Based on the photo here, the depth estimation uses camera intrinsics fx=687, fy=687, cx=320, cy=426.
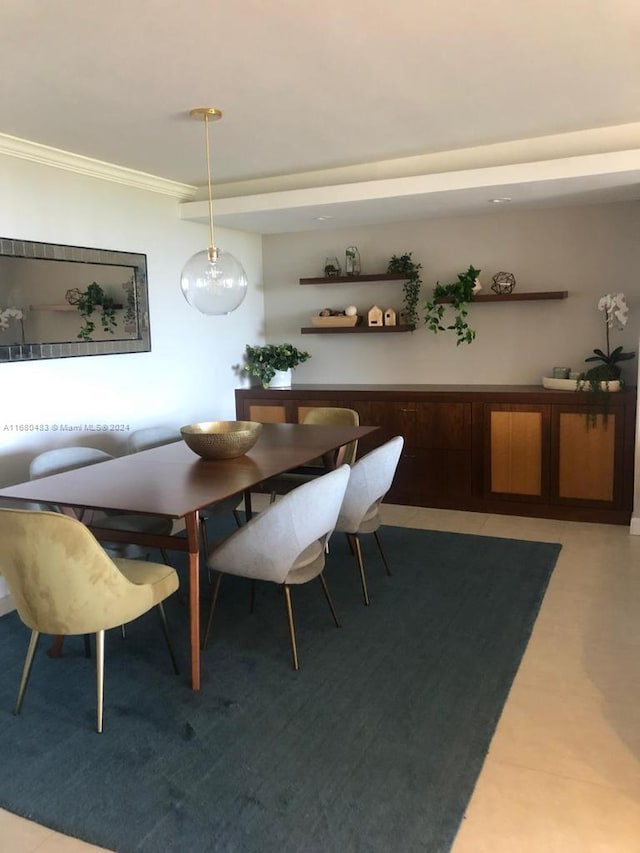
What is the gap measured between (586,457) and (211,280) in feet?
9.37

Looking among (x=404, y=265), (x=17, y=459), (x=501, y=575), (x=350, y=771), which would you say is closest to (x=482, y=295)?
(x=404, y=265)

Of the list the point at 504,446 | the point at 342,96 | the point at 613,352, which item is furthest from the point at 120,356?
the point at 613,352

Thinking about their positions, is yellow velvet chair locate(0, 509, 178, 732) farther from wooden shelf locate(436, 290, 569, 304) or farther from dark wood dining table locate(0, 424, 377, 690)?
wooden shelf locate(436, 290, 569, 304)

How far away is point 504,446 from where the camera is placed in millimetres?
4859

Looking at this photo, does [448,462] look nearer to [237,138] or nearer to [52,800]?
[237,138]

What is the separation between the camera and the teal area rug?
6.49 feet

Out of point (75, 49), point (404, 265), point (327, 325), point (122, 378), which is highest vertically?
point (75, 49)

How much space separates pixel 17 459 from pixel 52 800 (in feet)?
6.99

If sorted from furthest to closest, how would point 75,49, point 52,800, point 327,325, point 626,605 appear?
1. point 327,325
2. point 626,605
3. point 75,49
4. point 52,800

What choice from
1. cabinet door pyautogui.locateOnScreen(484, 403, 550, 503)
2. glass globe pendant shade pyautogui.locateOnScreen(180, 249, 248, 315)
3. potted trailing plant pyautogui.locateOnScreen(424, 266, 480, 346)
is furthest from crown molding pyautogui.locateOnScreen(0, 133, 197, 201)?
cabinet door pyautogui.locateOnScreen(484, 403, 550, 503)

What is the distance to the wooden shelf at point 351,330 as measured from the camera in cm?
547

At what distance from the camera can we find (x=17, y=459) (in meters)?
3.79

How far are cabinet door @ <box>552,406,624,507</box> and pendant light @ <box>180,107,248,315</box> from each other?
2529 mm

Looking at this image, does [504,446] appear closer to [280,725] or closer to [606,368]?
[606,368]
